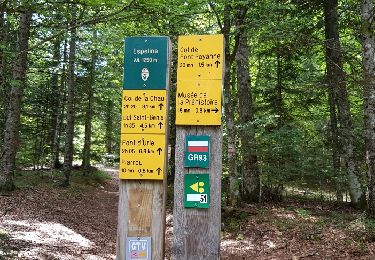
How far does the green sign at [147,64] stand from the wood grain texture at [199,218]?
49 centimetres

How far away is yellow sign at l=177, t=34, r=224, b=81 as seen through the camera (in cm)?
312

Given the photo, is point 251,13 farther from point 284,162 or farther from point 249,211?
point 249,211

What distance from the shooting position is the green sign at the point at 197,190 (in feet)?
10.1

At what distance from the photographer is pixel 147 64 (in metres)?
3.17

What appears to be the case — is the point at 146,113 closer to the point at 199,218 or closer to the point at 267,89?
the point at 199,218

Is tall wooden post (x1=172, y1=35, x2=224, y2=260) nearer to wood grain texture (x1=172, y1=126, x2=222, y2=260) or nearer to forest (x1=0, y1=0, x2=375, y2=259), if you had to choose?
wood grain texture (x1=172, y1=126, x2=222, y2=260)

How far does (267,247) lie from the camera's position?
8492mm

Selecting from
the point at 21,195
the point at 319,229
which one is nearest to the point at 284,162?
the point at 319,229

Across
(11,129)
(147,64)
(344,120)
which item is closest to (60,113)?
(11,129)

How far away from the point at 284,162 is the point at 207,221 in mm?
Result: 10063

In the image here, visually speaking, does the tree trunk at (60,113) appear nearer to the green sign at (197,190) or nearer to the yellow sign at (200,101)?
the yellow sign at (200,101)

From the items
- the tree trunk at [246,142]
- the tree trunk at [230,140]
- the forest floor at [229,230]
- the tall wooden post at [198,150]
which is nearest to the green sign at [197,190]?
the tall wooden post at [198,150]

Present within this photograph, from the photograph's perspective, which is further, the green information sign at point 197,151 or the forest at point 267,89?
the forest at point 267,89

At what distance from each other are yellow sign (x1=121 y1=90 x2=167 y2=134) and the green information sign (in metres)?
0.24
